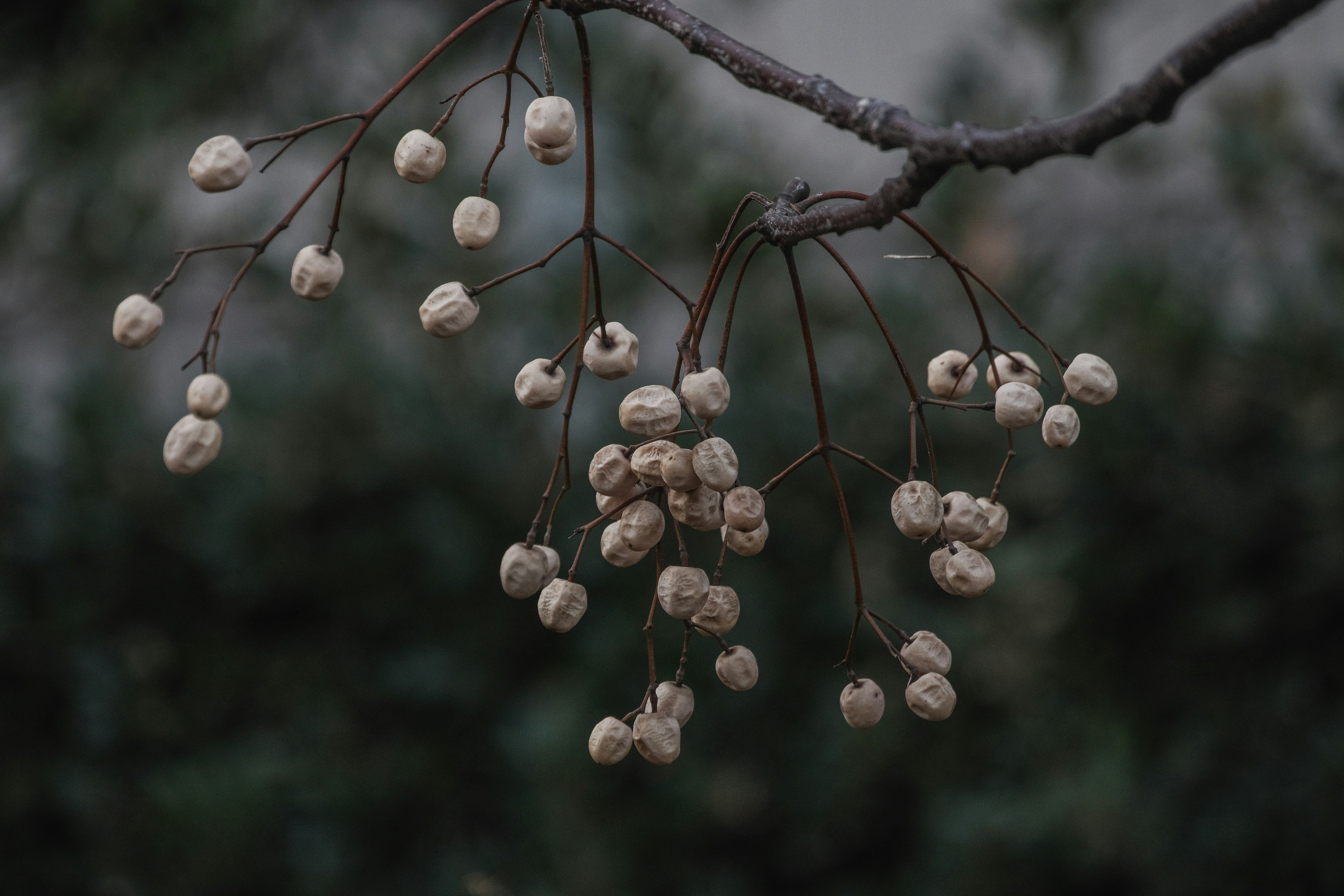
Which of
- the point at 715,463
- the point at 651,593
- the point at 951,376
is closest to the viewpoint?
the point at 715,463

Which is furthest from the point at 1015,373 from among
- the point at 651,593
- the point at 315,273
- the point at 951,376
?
the point at 651,593

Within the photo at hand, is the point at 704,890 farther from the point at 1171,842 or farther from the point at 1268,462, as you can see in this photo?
the point at 1268,462

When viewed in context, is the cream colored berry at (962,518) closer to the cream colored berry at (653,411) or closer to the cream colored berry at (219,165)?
the cream colored berry at (653,411)

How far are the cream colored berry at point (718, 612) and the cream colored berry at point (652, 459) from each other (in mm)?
54

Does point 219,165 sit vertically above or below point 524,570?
above

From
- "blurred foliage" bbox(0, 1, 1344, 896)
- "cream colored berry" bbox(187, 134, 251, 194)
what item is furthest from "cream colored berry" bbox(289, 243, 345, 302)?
"blurred foliage" bbox(0, 1, 1344, 896)

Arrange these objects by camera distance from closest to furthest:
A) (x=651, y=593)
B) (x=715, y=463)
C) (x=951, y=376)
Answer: (x=715, y=463) < (x=951, y=376) < (x=651, y=593)

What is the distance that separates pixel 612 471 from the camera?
0.35 meters

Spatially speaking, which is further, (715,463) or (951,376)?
(951,376)

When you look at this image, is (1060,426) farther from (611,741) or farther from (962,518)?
(611,741)

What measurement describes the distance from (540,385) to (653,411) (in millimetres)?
56

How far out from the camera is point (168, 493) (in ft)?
4.06

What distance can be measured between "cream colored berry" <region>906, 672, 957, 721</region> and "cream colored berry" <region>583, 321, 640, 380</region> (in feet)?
0.46

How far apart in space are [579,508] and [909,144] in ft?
3.08
